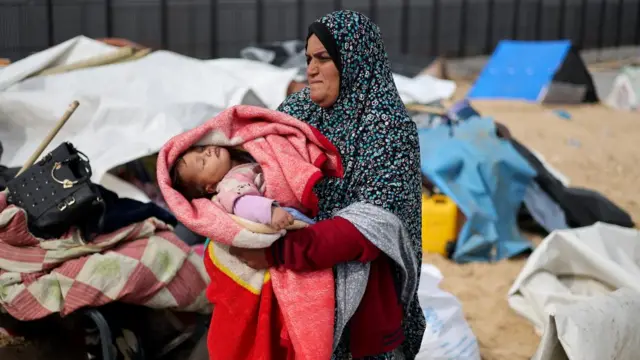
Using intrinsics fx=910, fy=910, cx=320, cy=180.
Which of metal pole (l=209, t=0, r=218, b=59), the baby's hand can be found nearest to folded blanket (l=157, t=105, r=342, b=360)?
the baby's hand

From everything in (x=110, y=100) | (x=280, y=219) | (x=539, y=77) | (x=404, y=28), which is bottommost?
(x=539, y=77)

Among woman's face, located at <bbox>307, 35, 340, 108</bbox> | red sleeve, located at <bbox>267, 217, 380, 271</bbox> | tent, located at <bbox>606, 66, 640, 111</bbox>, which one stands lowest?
tent, located at <bbox>606, 66, 640, 111</bbox>

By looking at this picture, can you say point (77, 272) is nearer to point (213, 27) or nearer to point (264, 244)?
point (264, 244)

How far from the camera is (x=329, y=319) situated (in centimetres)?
242

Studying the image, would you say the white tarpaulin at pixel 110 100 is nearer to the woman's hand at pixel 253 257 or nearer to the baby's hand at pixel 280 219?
the woman's hand at pixel 253 257

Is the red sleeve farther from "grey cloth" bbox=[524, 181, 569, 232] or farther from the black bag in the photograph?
"grey cloth" bbox=[524, 181, 569, 232]

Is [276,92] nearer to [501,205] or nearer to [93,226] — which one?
[501,205]

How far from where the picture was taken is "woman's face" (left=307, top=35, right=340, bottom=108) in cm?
254

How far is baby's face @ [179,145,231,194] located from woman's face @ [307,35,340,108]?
317 mm

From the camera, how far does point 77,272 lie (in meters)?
3.46

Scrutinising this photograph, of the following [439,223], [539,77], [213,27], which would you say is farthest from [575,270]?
[213,27]

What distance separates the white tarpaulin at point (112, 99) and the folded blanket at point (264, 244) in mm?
2191

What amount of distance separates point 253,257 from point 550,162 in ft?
19.8

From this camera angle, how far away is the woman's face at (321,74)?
254 cm
